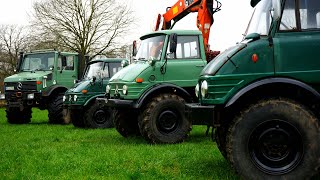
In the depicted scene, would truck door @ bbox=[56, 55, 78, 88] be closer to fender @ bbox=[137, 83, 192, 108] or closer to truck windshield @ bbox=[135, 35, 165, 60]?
truck windshield @ bbox=[135, 35, 165, 60]

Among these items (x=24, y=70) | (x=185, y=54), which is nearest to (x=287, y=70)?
(x=185, y=54)

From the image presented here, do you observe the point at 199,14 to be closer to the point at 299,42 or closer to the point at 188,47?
the point at 188,47

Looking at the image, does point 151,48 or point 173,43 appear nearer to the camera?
point 173,43

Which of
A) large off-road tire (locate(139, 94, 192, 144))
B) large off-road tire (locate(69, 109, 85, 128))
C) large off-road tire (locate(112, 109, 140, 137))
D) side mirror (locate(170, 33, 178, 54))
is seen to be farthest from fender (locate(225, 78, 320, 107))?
large off-road tire (locate(69, 109, 85, 128))

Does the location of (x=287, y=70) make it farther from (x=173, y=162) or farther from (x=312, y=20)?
(x=173, y=162)

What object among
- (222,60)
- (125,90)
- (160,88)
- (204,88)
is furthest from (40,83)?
(222,60)

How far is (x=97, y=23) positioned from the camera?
3169 cm

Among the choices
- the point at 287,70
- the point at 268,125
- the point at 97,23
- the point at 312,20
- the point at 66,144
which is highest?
the point at 97,23

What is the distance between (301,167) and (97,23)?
92.9 feet

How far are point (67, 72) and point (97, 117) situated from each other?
410cm

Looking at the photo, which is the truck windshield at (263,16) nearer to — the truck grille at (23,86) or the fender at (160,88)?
the fender at (160,88)

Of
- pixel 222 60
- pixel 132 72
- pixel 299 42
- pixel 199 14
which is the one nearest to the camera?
pixel 299 42

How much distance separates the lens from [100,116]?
1270 cm

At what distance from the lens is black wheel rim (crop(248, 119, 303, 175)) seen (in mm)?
4758
